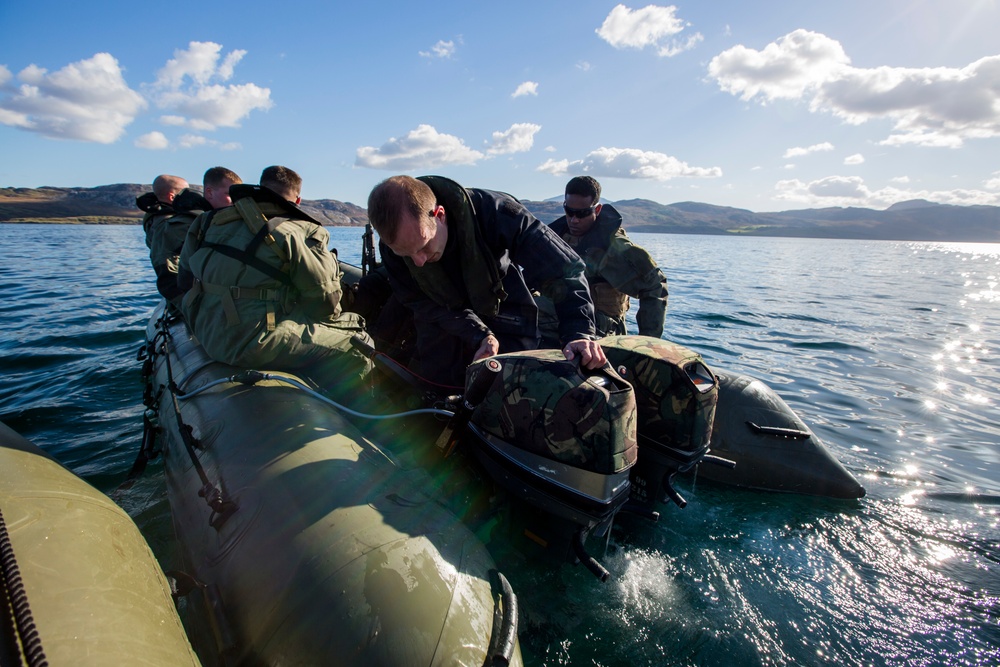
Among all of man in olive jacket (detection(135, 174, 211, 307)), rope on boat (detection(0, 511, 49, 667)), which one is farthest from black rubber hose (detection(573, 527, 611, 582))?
man in olive jacket (detection(135, 174, 211, 307))

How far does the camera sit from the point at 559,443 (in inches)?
80.4

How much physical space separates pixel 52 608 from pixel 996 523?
220 inches

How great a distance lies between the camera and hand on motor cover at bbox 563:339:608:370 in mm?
2090

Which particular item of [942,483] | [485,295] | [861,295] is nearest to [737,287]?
[861,295]

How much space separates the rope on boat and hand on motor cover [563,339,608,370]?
187cm

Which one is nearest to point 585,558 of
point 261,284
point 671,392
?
point 671,392

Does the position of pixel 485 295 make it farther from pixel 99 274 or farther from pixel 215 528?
pixel 99 274

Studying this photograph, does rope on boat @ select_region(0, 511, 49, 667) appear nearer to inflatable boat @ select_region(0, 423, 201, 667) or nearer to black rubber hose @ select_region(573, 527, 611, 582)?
inflatable boat @ select_region(0, 423, 201, 667)

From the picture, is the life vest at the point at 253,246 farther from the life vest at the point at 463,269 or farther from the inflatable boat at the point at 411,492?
the life vest at the point at 463,269

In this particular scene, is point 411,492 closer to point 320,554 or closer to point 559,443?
point 320,554

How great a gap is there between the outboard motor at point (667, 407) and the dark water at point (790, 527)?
579 mm

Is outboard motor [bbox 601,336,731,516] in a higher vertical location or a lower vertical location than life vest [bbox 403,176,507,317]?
lower

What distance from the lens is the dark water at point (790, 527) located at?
2377 mm

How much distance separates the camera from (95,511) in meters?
1.85
